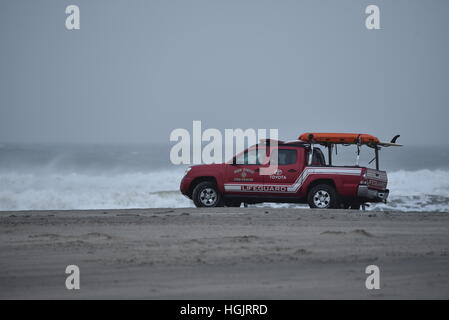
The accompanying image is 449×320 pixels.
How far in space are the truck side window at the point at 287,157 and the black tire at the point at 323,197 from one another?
819mm

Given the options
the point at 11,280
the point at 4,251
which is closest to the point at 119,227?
the point at 4,251

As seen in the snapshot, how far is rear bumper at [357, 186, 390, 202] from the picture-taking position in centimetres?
1756

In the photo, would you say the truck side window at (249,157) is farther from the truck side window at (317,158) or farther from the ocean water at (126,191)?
the ocean water at (126,191)

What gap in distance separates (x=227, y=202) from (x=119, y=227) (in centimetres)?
595

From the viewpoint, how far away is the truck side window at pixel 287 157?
18.1 m

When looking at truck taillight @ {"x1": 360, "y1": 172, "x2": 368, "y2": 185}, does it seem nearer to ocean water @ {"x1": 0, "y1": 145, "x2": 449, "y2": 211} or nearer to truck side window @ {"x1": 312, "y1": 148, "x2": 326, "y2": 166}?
truck side window @ {"x1": 312, "y1": 148, "x2": 326, "y2": 166}

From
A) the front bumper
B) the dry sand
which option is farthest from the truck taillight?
the front bumper

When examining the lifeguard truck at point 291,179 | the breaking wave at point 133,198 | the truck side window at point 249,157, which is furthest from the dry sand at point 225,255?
the breaking wave at point 133,198

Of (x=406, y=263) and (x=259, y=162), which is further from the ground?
(x=259, y=162)

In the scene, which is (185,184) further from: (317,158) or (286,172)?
(317,158)

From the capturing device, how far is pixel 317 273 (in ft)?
30.7

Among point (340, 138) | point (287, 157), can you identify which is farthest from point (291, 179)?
point (340, 138)
